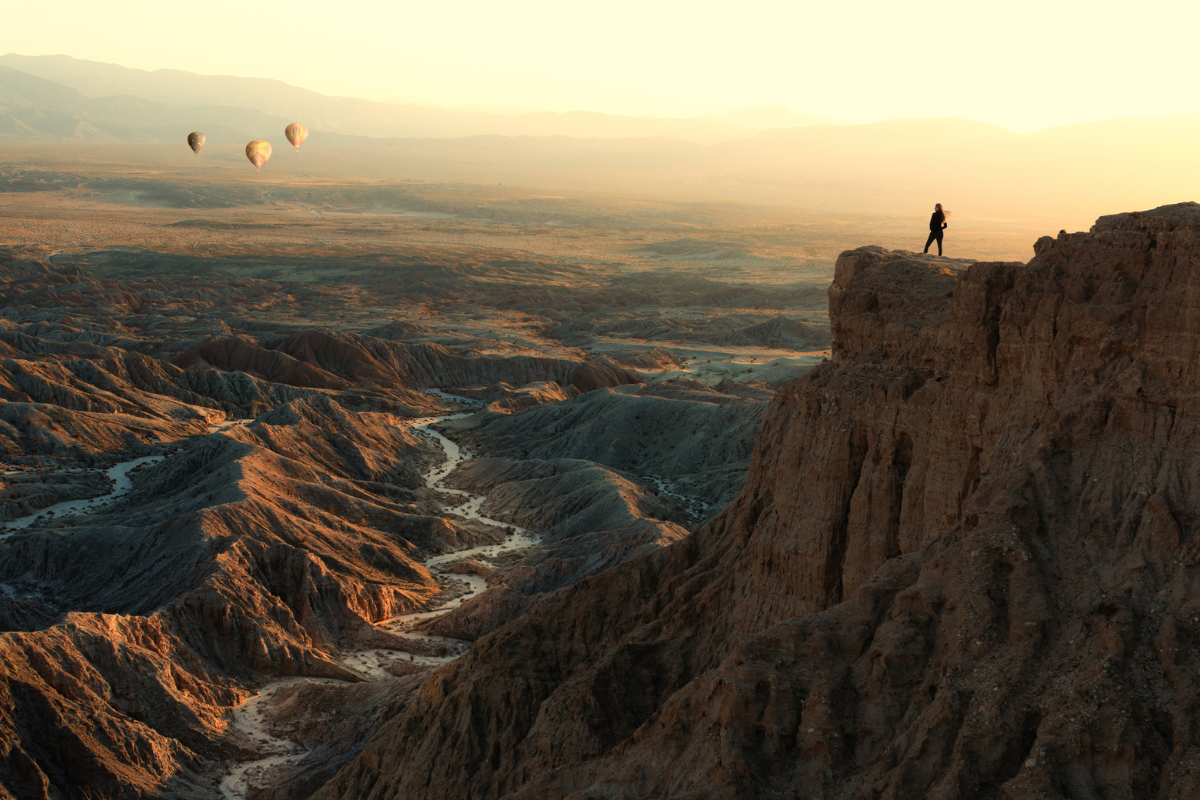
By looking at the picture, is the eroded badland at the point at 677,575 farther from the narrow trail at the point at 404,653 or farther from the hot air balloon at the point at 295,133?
the hot air balloon at the point at 295,133

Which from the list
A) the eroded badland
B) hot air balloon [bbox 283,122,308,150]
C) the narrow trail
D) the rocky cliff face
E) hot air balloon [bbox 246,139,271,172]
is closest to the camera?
the rocky cliff face

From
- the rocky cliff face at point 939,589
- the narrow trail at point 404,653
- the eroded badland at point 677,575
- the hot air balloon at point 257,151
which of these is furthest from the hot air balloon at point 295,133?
the rocky cliff face at point 939,589

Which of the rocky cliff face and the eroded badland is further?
the eroded badland

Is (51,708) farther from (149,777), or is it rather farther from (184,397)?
(184,397)

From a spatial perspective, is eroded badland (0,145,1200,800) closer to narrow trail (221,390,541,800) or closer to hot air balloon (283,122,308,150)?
narrow trail (221,390,541,800)

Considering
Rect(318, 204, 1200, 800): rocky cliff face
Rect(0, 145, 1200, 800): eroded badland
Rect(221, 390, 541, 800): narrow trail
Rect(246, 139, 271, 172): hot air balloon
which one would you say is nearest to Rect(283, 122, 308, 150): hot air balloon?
Rect(246, 139, 271, 172): hot air balloon

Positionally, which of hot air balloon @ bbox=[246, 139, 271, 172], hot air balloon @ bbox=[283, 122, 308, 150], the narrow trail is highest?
hot air balloon @ bbox=[283, 122, 308, 150]

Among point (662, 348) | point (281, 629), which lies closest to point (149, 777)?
point (281, 629)
